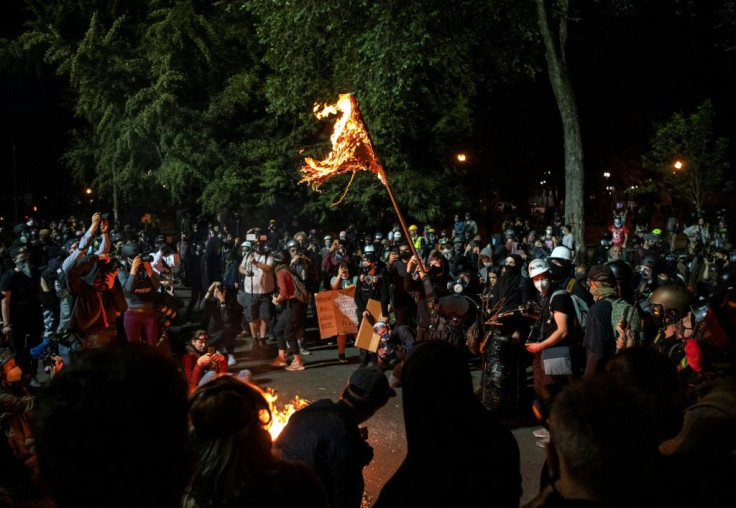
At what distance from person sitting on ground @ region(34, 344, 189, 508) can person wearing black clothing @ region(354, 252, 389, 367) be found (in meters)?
8.18

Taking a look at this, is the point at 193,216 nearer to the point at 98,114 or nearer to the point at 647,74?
the point at 98,114

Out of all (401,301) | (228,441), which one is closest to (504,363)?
(401,301)

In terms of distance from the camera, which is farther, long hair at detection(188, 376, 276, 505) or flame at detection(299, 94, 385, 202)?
flame at detection(299, 94, 385, 202)

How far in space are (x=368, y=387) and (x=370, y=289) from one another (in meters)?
6.87

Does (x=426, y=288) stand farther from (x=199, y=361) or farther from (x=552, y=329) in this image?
(x=199, y=361)

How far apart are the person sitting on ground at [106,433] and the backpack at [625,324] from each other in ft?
17.5

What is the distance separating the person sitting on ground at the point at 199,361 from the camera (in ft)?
21.4

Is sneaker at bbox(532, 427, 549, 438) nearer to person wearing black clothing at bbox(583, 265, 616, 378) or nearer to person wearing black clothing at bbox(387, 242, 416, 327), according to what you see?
person wearing black clothing at bbox(583, 265, 616, 378)

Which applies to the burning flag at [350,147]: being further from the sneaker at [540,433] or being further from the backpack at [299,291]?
the sneaker at [540,433]

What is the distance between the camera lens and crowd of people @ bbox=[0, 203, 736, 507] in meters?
1.94

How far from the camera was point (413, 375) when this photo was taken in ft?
8.63

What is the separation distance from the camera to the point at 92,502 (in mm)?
1365

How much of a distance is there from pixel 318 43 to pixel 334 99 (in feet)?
9.74

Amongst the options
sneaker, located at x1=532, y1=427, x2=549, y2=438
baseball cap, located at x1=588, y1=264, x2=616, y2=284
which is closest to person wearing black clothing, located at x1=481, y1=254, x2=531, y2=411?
sneaker, located at x1=532, y1=427, x2=549, y2=438
